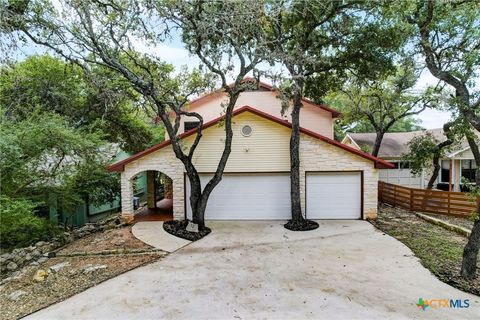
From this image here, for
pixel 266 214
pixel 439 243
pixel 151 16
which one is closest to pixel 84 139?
pixel 151 16

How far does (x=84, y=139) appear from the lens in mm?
10055

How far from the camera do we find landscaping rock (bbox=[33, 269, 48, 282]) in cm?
645

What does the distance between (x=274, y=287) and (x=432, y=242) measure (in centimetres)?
577

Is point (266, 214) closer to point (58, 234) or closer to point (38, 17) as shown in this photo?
point (58, 234)

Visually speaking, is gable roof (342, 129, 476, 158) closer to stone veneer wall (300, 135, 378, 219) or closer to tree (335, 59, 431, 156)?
tree (335, 59, 431, 156)

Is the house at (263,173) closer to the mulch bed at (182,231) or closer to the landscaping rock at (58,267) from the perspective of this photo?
the mulch bed at (182,231)

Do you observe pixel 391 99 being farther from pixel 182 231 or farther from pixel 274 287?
pixel 274 287

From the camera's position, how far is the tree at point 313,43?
9.42m

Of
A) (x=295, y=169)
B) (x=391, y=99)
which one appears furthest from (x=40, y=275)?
(x=391, y=99)

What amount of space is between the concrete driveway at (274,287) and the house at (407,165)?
12388 mm

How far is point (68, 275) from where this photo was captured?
6.59 meters

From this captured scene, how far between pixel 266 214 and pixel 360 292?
6.25m

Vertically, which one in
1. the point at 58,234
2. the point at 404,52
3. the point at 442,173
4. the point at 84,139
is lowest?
the point at 58,234

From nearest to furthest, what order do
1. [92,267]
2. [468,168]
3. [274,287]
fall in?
[274,287] < [92,267] < [468,168]
